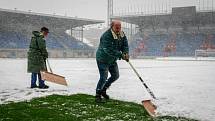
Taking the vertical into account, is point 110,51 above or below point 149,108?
above

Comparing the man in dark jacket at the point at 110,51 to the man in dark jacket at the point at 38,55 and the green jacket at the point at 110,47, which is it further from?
the man in dark jacket at the point at 38,55

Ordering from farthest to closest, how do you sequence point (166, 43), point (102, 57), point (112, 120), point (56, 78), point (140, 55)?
1. point (166, 43)
2. point (140, 55)
3. point (56, 78)
4. point (102, 57)
5. point (112, 120)

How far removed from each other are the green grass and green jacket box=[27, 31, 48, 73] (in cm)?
228

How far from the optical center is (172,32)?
5619 centimetres

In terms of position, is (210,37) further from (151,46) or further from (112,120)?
(112,120)

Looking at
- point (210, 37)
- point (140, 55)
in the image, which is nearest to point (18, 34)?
point (140, 55)

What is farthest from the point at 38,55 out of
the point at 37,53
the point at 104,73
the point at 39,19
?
the point at 39,19

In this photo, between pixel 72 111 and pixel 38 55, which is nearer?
pixel 72 111

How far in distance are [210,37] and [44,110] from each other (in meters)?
48.2

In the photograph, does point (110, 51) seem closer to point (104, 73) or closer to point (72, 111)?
point (104, 73)

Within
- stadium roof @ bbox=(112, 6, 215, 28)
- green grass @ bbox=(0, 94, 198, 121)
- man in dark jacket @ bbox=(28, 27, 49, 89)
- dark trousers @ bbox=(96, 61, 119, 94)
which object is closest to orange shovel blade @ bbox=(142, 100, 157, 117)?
green grass @ bbox=(0, 94, 198, 121)

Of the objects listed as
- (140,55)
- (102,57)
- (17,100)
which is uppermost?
(102,57)

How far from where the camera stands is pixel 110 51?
22.8ft

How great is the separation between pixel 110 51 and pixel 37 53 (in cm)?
323
